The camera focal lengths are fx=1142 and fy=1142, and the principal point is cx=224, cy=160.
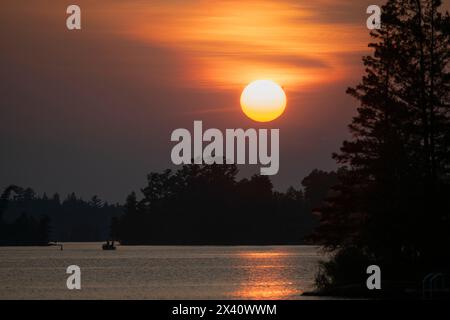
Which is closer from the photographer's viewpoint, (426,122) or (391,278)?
(391,278)

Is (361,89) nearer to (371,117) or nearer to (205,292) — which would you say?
(371,117)

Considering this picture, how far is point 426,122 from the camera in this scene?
81.1 meters

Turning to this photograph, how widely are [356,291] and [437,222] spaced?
9.50 m

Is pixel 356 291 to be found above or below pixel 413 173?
below

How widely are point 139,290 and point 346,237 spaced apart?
1914 centimetres

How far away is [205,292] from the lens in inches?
3455

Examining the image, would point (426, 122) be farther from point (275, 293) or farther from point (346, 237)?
point (275, 293)

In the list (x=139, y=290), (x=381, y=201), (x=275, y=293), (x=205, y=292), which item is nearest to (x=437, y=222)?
(x=381, y=201)

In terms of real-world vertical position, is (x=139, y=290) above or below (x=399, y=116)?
below

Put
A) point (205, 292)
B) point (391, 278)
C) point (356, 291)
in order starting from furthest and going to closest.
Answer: point (205, 292)
point (391, 278)
point (356, 291)
